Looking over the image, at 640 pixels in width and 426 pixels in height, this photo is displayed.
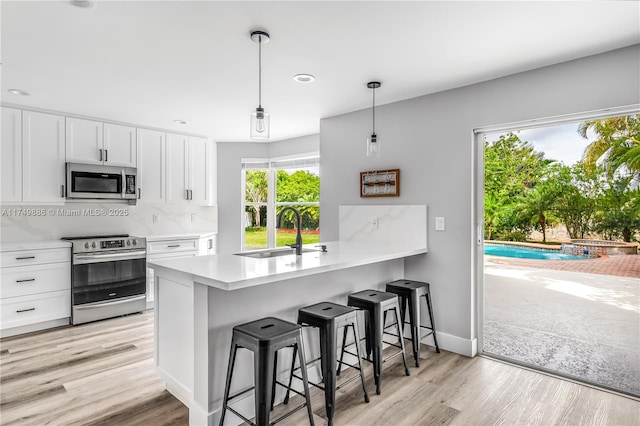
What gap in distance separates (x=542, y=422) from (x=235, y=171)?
4.91 metres

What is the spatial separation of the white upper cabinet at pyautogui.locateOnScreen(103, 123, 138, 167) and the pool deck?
14.4ft

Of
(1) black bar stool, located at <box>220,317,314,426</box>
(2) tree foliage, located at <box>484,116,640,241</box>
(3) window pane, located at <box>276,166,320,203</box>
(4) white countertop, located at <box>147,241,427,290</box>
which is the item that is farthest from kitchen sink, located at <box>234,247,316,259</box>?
(3) window pane, located at <box>276,166,320,203</box>

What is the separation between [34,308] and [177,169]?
7.44 ft

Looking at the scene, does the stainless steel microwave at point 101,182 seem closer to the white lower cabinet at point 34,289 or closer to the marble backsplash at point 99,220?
the marble backsplash at point 99,220

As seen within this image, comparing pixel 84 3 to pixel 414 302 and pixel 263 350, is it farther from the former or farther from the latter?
pixel 414 302

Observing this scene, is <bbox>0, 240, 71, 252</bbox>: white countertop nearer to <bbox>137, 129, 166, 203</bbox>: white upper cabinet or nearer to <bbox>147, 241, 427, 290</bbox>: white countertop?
<bbox>137, 129, 166, 203</bbox>: white upper cabinet

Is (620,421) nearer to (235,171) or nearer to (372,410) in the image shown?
(372,410)

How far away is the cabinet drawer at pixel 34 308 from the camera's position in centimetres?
368

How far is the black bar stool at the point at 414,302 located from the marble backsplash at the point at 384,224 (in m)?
0.45

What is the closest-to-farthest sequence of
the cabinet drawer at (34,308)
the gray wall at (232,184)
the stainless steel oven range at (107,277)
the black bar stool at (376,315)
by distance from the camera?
the black bar stool at (376,315), the cabinet drawer at (34,308), the stainless steel oven range at (107,277), the gray wall at (232,184)

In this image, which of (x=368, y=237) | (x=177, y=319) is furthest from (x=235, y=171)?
(x=177, y=319)

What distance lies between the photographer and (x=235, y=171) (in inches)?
233

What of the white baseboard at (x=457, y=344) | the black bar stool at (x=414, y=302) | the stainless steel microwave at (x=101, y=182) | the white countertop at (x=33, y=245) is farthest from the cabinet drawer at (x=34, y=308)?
the white baseboard at (x=457, y=344)

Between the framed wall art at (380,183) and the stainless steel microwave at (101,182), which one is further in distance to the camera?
the stainless steel microwave at (101,182)
